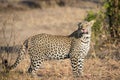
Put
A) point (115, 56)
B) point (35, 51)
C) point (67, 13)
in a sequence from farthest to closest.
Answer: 1. point (67, 13)
2. point (115, 56)
3. point (35, 51)

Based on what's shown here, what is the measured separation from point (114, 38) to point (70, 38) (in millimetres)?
3271

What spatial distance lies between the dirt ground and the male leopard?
293 millimetres

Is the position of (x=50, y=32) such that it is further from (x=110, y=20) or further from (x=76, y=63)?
(x=76, y=63)

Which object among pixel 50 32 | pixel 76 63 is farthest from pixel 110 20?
pixel 50 32

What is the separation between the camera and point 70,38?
37.9 feet

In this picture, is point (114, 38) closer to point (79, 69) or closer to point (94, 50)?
point (94, 50)

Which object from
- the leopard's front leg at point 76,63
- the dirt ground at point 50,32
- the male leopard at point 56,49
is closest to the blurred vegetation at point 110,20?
the dirt ground at point 50,32

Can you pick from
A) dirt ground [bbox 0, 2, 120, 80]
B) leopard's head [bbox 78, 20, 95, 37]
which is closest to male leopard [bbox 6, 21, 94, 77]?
leopard's head [bbox 78, 20, 95, 37]

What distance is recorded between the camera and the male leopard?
11.2m

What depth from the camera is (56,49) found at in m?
11.3

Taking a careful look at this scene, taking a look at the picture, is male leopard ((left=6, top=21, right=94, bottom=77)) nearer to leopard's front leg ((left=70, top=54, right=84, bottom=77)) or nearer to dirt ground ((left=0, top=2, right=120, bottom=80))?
leopard's front leg ((left=70, top=54, right=84, bottom=77))

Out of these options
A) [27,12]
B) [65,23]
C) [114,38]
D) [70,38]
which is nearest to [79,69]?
[70,38]

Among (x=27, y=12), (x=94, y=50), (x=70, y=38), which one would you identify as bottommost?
(x=27, y=12)

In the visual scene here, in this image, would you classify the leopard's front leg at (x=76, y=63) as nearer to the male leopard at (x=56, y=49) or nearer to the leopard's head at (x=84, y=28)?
the male leopard at (x=56, y=49)
